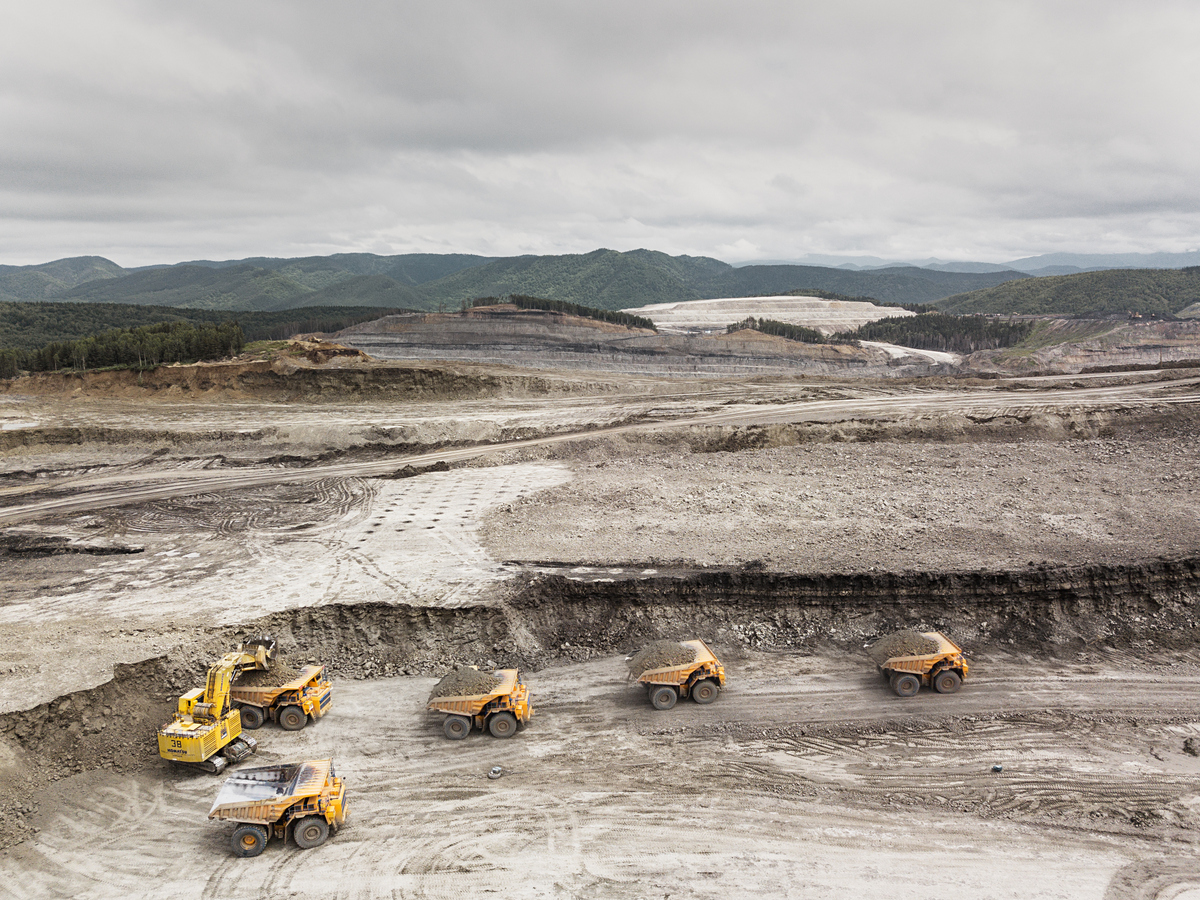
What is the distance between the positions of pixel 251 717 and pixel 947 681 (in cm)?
1494

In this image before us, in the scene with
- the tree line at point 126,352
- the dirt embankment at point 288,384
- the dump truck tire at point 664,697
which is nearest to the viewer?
the dump truck tire at point 664,697

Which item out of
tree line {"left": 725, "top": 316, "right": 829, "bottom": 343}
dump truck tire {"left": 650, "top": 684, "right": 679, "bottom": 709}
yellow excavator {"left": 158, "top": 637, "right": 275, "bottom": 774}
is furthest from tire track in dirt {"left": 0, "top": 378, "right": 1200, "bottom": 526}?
tree line {"left": 725, "top": 316, "right": 829, "bottom": 343}

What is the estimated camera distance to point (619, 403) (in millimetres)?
41062

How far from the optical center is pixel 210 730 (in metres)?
12.1

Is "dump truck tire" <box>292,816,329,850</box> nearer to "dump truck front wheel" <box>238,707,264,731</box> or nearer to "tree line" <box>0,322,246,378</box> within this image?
"dump truck front wheel" <box>238,707,264,731</box>

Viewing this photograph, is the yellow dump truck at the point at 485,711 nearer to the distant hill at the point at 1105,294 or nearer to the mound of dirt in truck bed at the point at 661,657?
the mound of dirt in truck bed at the point at 661,657

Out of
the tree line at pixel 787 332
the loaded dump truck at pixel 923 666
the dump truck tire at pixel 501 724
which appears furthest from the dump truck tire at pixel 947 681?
the tree line at pixel 787 332

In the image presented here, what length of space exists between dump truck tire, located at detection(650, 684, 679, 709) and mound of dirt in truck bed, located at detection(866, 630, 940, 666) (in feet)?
15.4

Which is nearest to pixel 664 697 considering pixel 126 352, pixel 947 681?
pixel 947 681

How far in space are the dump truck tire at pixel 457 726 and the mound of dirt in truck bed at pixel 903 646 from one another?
908cm

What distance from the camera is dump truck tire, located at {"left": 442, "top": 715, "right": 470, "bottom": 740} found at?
13.1 m

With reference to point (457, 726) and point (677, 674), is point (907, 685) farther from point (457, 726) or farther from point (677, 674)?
point (457, 726)

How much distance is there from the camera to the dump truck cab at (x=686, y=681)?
13.8 m

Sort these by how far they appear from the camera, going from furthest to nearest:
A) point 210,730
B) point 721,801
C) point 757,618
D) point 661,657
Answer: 1. point 757,618
2. point 661,657
3. point 210,730
4. point 721,801
